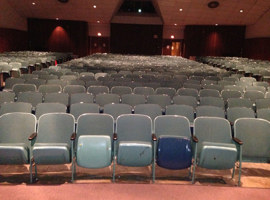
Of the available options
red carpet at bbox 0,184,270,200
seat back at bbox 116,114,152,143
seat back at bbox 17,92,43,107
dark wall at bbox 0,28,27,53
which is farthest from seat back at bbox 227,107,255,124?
dark wall at bbox 0,28,27,53

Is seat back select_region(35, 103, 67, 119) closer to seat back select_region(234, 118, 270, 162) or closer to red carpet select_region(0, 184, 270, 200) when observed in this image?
red carpet select_region(0, 184, 270, 200)

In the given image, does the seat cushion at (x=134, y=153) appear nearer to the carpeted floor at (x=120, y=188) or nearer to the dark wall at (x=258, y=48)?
the carpeted floor at (x=120, y=188)

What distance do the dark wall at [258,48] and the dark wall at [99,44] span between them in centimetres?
1416

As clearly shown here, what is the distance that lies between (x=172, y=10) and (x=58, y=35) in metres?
11.7

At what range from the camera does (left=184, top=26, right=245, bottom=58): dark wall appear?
90.4ft

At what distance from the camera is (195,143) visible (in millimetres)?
3500

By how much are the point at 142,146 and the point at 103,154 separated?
19.6 inches

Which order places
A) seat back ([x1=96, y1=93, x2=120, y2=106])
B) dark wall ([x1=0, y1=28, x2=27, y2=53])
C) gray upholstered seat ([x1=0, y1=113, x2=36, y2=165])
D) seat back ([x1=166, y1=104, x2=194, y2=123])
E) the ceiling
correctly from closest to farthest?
gray upholstered seat ([x1=0, y1=113, x2=36, y2=165]) → seat back ([x1=166, y1=104, x2=194, y2=123]) → seat back ([x1=96, y1=93, x2=120, y2=106]) → dark wall ([x1=0, y1=28, x2=27, y2=53]) → the ceiling

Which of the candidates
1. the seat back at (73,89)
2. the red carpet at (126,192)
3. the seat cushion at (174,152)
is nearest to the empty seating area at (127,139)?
the seat cushion at (174,152)

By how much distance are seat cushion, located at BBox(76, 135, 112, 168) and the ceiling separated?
19.4 metres

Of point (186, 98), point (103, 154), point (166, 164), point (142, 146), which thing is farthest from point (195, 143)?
point (186, 98)

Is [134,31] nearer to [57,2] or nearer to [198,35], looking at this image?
[198,35]

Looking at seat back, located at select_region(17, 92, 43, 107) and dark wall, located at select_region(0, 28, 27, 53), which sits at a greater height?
dark wall, located at select_region(0, 28, 27, 53)

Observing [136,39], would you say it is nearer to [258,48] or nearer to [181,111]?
[258,48]
